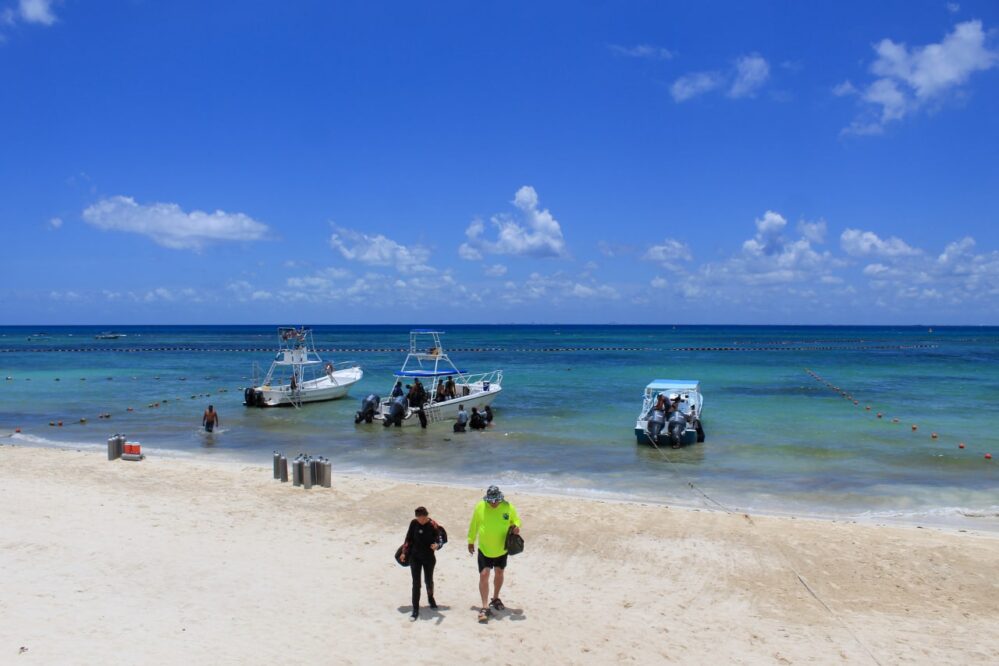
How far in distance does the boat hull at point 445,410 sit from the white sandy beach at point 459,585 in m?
12.0

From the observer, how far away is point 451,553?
35.9 ft

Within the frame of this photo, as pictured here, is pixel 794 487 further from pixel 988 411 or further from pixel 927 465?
pixel 988 411

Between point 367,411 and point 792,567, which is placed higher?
point 367,411

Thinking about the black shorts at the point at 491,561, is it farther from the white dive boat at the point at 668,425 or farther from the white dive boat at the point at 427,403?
the white dive boat at the point at 427,403

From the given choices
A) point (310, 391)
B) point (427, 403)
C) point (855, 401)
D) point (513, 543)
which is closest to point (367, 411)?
point (427, 403)

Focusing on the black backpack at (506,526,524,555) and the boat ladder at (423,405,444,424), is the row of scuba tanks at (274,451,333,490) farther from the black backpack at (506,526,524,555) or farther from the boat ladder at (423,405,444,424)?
the boat ladder at (423,405,444,424)

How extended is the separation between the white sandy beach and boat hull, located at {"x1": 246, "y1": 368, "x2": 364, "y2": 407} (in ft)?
57.6

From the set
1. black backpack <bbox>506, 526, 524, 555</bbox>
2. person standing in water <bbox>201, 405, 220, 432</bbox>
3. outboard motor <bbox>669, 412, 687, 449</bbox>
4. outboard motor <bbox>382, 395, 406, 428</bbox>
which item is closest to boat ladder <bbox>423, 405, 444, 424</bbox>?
outboard motor <bbox>382, 395, 406, 428</bbox>

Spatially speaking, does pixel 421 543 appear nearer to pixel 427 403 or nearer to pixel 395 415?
pixel 395 415

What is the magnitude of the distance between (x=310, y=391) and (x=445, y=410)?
9.06m

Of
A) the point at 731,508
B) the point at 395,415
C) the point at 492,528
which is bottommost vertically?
the point at 731,508

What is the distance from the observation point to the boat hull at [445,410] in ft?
87.3

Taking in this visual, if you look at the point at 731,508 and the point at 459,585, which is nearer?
the point at 459,585

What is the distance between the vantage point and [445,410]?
27.0 metres
